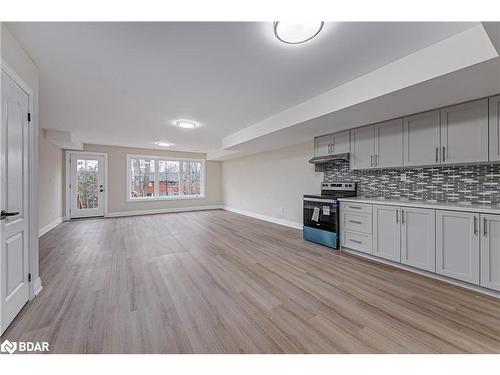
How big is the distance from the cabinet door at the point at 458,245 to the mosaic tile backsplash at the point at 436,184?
591mm

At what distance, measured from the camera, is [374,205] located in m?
3.10

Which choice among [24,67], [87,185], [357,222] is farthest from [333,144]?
[87,185]

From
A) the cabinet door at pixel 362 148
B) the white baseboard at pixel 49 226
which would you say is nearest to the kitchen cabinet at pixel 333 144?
the cabinet door at pixel 362 148

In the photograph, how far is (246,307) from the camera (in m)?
1.95

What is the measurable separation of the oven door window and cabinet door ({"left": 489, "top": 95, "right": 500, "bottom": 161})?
193 cm

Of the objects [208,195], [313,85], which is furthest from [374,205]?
[208,195]

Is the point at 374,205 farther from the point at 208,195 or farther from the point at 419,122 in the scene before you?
the point at 208,195

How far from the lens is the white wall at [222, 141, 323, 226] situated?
5.14 m

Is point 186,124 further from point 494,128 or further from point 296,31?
point 494,128

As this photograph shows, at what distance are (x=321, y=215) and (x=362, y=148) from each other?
136 centimetres

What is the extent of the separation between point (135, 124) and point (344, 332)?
4.92m

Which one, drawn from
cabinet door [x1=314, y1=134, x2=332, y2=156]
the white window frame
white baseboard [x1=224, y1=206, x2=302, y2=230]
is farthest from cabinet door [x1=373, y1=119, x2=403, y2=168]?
the white window frame

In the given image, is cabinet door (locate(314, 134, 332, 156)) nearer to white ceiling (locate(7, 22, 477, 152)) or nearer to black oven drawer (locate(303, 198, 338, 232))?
black oven drawer (locate(303, 198, 338, 232))

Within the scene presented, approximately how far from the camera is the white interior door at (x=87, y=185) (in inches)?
252
